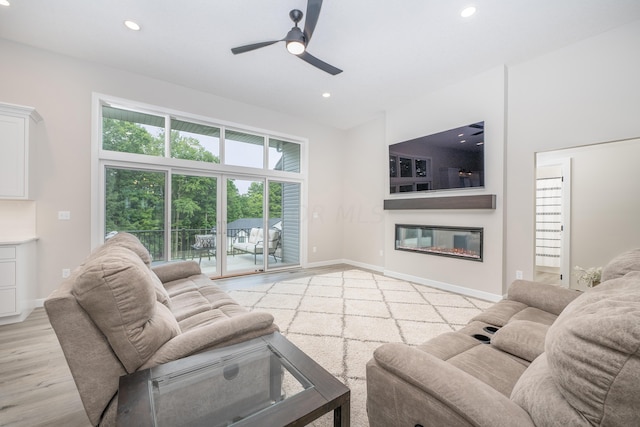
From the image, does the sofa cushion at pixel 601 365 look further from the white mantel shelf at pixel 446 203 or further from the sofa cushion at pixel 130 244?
the white mantel shelf at pixel 446 203

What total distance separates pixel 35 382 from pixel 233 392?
1.87 metres

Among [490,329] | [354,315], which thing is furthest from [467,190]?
[490,329]

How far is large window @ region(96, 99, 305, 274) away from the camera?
372 cm

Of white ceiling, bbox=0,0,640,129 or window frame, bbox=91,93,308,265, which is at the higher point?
white ceiling, bbox=0,0,640,129

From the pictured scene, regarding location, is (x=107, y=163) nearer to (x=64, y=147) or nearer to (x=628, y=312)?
(x=64, y=147)

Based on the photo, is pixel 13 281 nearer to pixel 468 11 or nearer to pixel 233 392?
pixel 233 392

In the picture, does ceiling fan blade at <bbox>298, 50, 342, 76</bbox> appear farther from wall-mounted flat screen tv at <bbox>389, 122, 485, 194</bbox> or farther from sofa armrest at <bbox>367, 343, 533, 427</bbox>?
sofa armrest at <bbox>367, 343, 533, 427</bbox>

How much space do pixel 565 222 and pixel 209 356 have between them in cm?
532

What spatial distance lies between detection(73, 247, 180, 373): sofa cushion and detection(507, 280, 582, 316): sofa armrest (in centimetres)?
242

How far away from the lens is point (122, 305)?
3.55 feet

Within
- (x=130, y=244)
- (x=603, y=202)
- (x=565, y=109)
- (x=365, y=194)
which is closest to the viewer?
(x=130, y=244)

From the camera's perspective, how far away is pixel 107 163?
3.60 m

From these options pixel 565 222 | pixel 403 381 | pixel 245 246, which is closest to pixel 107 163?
pixel 245 246

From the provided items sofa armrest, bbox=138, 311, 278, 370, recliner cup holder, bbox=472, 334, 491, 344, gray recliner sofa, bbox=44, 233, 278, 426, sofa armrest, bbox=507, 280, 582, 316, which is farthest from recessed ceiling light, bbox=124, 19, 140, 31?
sofa armrest, bbox=507, 280, 582, 316
